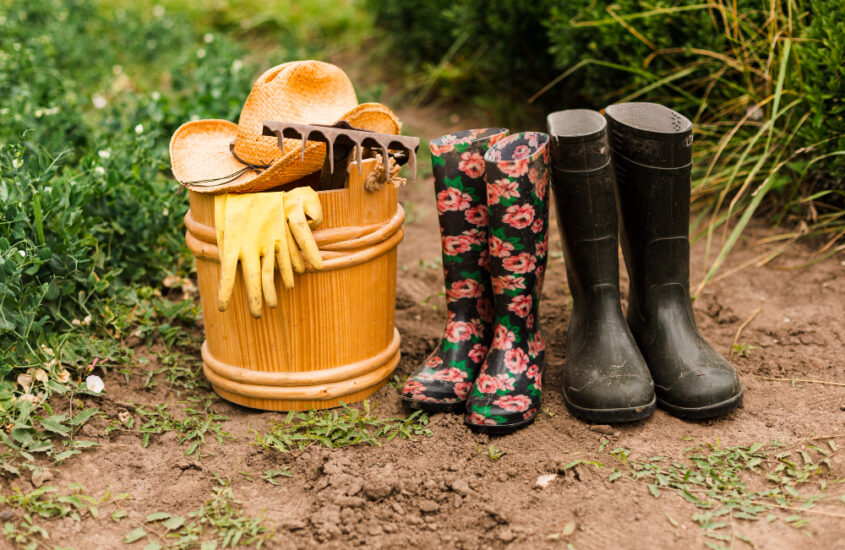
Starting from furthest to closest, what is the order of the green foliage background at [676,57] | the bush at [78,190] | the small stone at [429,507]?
the green foliage background at [676,57]
the bush at [78,190]
the small stone at [429,507]

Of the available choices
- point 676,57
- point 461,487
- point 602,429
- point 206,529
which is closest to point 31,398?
point 206,529

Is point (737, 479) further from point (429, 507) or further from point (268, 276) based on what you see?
point (268, 276)

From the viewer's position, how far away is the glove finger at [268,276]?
1.97 m

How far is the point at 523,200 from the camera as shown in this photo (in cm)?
202

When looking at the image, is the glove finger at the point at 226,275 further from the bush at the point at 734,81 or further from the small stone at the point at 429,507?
the bush at the point at 734,81

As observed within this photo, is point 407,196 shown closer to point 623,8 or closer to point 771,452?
point 623,8

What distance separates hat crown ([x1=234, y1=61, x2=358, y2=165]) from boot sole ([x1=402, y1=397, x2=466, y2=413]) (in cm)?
76

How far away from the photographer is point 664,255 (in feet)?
7.20

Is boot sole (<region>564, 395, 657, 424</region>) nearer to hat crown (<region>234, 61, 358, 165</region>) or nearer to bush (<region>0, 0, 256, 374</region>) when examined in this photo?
hat crown (<region>234, 61, 358, 165</region>)

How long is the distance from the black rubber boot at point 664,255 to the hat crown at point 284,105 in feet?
2.61

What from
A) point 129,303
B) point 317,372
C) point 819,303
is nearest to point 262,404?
point 317,372

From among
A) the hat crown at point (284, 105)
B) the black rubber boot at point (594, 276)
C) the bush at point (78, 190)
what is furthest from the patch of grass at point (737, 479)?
the bush at point (78, 190)

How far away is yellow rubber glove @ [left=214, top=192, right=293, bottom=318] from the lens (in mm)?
1967

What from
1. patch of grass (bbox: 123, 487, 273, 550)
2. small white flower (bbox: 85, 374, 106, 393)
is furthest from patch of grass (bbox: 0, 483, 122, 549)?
small white flower (bbox: 85, 374, 106, 393)
